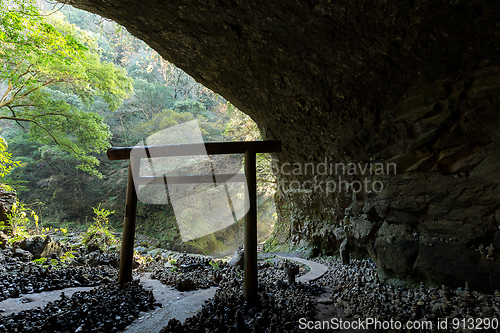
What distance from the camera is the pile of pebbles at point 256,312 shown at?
2303 millimetres

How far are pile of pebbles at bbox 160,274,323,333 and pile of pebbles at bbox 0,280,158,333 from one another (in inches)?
26.5

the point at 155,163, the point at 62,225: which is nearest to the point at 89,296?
the point at 155,163

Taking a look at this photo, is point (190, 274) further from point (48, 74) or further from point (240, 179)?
point (48, 74)

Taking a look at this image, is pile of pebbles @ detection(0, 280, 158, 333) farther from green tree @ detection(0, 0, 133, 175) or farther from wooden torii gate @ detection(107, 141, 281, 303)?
green tree @ detection(0, 0, 133, 175)

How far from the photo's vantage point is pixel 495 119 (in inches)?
103

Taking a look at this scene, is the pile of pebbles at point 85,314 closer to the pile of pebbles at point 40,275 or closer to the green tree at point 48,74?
the pile of pebbles at point 40,275

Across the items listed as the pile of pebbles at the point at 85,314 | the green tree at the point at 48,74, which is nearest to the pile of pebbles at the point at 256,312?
the pile of pebbles at the point at 85,314

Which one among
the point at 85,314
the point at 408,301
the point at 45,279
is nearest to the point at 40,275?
the point at 45,279

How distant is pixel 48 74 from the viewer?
7.50m

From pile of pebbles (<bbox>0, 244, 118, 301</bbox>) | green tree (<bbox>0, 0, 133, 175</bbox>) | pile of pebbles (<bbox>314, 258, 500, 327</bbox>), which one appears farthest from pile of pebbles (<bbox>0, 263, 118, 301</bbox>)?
green tree (<bbox>0, 0, 133, 175</bbox>)

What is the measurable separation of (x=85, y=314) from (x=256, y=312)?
1879mm

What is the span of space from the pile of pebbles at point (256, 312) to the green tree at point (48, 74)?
23.2 feet

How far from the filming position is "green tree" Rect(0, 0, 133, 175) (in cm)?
562

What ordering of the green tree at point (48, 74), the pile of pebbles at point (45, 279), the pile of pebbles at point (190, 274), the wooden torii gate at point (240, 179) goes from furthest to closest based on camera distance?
the green tree at point (48, 74), the pile of pebbles at point (190, 274), the pile of pebbles at point (45, 279), the wooden torii gate at point (240, 179)
